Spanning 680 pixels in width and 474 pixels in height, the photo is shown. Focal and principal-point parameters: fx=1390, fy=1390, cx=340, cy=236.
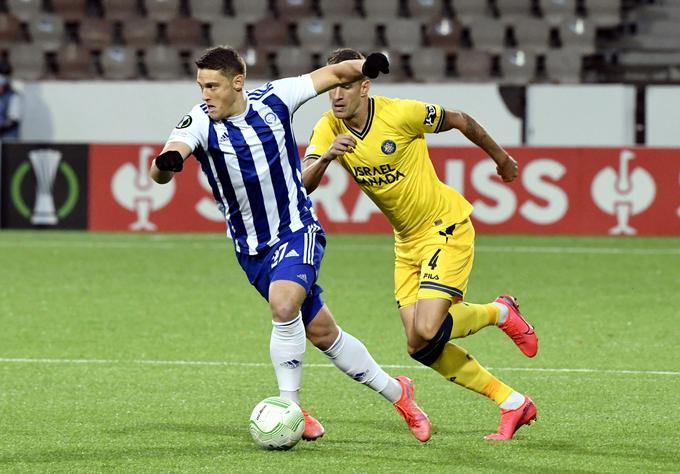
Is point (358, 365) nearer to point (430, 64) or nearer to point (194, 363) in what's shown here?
point (194, 363)

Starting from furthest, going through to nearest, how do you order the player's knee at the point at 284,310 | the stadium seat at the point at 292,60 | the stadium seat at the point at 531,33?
the stadium seat at the point at 531,33
the stadium seat at the point at 292,60
the player's knee at the point at 284,310

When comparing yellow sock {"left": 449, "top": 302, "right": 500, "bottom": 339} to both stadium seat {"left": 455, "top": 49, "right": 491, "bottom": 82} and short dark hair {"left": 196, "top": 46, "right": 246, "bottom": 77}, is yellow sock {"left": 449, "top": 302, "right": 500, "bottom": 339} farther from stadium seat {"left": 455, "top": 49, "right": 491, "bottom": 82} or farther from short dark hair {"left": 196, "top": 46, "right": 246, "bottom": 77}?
stadium seat {"left": 455, "top": 49, "right": 491, "bottom": 82}

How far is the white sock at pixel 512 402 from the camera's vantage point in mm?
5906

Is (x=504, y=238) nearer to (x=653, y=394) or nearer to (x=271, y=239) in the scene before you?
(x=653, y=394)

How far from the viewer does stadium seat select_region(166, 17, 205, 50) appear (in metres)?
19.9

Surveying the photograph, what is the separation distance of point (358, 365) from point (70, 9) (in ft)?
50.6

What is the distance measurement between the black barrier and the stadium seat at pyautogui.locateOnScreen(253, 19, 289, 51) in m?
4.57

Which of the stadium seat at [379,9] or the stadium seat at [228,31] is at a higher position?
the stadium seat at [379,9]

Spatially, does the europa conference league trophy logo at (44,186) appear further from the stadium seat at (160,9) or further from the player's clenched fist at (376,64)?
the player's clenched fist at (376,64)

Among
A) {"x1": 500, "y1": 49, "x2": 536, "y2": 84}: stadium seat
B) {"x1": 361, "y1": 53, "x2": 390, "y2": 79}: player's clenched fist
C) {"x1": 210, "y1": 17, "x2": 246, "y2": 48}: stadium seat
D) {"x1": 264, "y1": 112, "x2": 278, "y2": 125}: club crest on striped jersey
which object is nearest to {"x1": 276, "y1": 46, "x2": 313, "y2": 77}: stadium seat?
{"x1": 210, "y1": 17, "x2": 246, "y2": 48}: stadium seat

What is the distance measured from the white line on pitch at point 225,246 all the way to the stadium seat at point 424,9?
19.7ft

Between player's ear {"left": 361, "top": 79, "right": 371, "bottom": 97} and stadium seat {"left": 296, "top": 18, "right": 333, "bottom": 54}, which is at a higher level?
stadium seat {"left": 296, "top": 18, "right": 333, "bottom": 54}

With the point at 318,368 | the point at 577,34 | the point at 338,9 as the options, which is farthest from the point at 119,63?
the point at 318,368

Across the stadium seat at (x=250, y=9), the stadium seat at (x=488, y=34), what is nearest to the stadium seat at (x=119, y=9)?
the stadium seat at (x=250, y=9)
